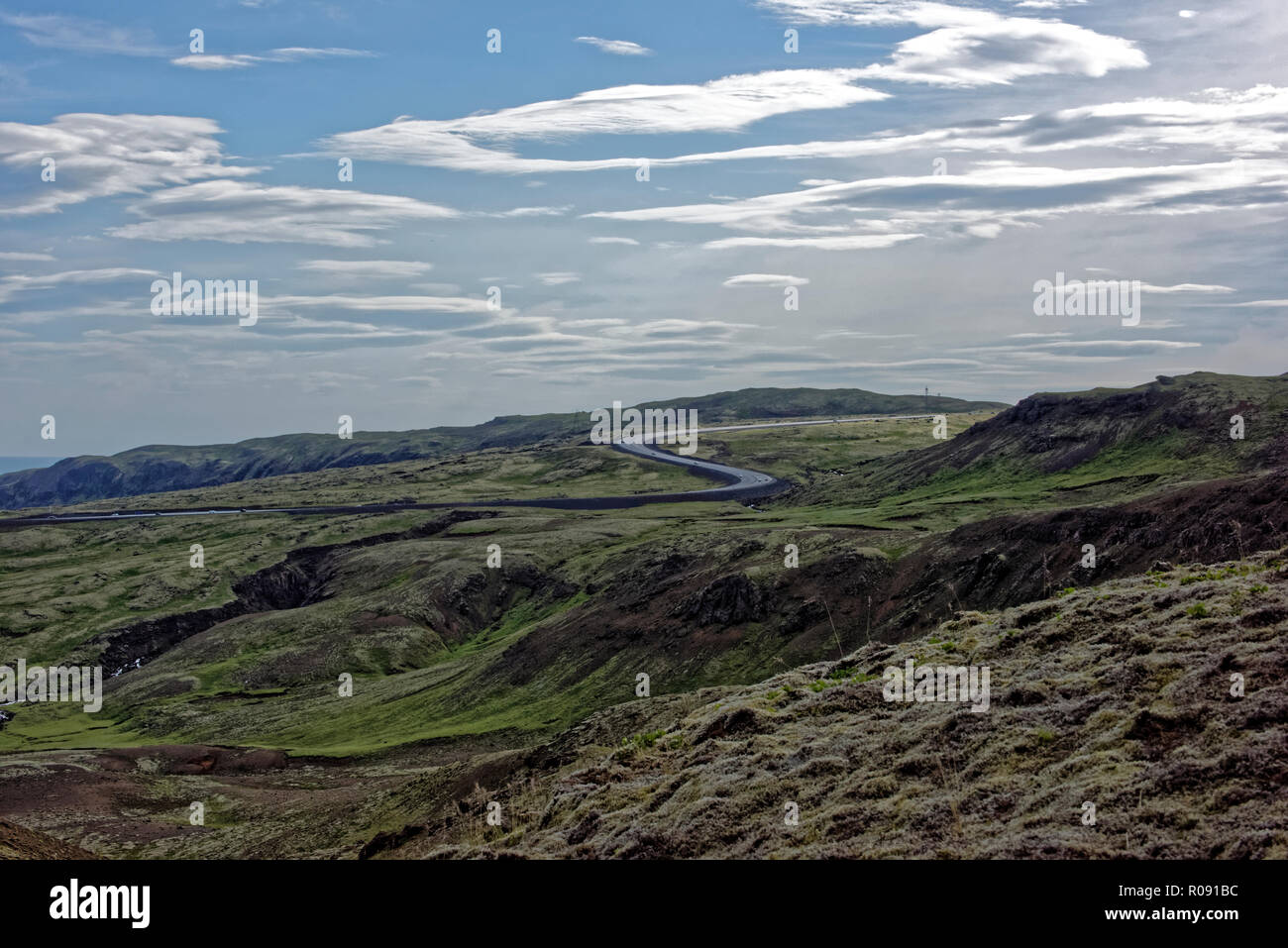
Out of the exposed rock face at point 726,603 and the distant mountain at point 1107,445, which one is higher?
the distant mountain at point 1107,445

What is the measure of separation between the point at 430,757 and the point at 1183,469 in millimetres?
91483

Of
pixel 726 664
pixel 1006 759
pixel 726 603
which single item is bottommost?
pixel 726 664

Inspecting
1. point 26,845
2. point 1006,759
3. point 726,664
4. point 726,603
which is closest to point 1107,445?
point 726,603

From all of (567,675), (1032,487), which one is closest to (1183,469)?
(1032,487)

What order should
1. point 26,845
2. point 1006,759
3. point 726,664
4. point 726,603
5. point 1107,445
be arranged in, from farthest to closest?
point 1107,445 → point 726,603 → point 726,664 → point 26,845 → point 1006,759

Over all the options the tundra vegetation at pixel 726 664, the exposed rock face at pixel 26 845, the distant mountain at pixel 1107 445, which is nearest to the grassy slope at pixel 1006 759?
the tundra vegetation at pixel 726 664

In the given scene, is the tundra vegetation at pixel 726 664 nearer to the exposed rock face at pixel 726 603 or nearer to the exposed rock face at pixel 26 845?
the exposed rock face at pixel 726 603

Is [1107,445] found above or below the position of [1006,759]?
above

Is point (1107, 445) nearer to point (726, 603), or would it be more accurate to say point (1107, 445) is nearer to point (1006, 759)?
point (726, 603)

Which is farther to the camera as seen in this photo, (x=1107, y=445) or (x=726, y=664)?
(x=1107, y=445)

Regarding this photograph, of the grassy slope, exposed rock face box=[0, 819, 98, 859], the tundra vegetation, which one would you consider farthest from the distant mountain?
exposed rock face box=[0, 819, 98, 859]

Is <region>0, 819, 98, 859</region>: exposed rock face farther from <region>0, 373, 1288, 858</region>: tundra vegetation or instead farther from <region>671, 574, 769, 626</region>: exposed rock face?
<region>671, 574, 769, 626</region>: exposed rock face

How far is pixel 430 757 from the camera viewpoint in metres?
72.6
